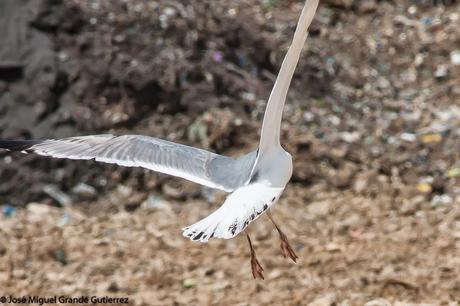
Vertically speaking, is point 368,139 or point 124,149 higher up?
point 124,149

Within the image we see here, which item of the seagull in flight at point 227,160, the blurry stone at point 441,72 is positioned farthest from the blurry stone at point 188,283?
the blurry stone at point 441,72

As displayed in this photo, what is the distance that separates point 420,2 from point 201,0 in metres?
2.41

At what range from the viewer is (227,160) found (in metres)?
5.36

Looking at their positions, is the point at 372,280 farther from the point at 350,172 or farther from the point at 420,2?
the point at 420,2

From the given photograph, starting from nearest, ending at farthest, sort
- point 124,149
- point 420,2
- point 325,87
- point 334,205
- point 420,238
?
1. point 124,149
2. point 420,238
3. point 334,205
4. point 325,87
5. point 420,2

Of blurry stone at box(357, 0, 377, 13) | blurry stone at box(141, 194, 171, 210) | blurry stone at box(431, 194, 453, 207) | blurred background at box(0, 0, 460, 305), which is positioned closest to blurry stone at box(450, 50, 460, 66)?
blurred background at box(0, 0, 460, 305)

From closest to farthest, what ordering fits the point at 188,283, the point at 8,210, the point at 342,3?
the point at 188,283, the point at 8,210, the point at 342,3

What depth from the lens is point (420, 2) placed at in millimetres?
9992

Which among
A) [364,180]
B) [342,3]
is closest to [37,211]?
[364,180]

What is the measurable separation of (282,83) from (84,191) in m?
3.14

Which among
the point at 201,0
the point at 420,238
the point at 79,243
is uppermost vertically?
the point at 201,0

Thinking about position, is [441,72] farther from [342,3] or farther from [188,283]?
[188,283]

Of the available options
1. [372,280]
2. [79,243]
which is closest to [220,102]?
[79,243]

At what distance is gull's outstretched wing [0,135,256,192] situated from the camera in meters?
5.18
